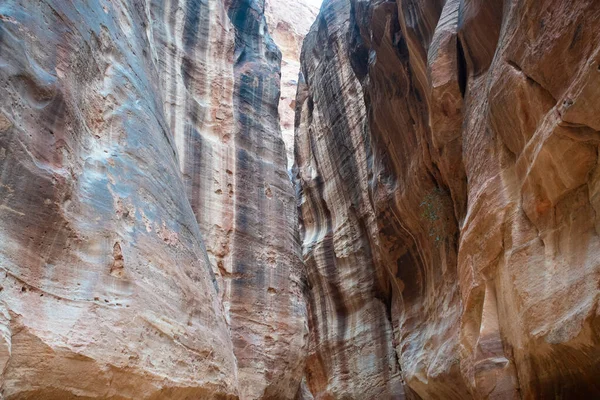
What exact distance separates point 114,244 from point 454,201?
5029 millimetres

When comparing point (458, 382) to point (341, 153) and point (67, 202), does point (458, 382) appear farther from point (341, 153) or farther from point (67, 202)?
point (341, 153)

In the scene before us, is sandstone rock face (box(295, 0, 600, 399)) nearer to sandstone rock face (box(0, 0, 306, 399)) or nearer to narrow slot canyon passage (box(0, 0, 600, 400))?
narrow slot canyon passage (box(0, 0, 600, 400))

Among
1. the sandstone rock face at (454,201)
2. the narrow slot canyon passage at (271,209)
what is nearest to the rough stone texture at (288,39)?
the sandstone rock face at (454,201)

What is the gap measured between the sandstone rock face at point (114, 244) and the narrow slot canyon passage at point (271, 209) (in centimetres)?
2

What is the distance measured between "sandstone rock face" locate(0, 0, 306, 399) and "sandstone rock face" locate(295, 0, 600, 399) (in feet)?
8.18

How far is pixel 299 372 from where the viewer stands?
10.0m

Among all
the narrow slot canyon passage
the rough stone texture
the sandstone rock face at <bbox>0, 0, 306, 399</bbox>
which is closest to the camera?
the sandstone rock face at <bbox>0, 0, 306, 399</bbox>

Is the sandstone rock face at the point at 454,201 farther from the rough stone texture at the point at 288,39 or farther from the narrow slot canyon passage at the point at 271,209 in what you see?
the rough stone texture at the point at 288,39

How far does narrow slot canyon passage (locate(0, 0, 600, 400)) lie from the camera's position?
5246mm

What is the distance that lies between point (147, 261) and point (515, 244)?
363cm

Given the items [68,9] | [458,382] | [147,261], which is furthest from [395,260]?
[68,9]

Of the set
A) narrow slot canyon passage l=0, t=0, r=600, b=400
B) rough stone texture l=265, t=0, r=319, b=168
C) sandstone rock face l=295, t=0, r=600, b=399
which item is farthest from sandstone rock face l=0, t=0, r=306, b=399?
rough stone texture l=265, t=0, r=319, b=168

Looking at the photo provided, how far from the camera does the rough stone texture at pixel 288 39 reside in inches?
1276

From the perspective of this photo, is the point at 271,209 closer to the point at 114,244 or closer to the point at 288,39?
the point at 114,244
